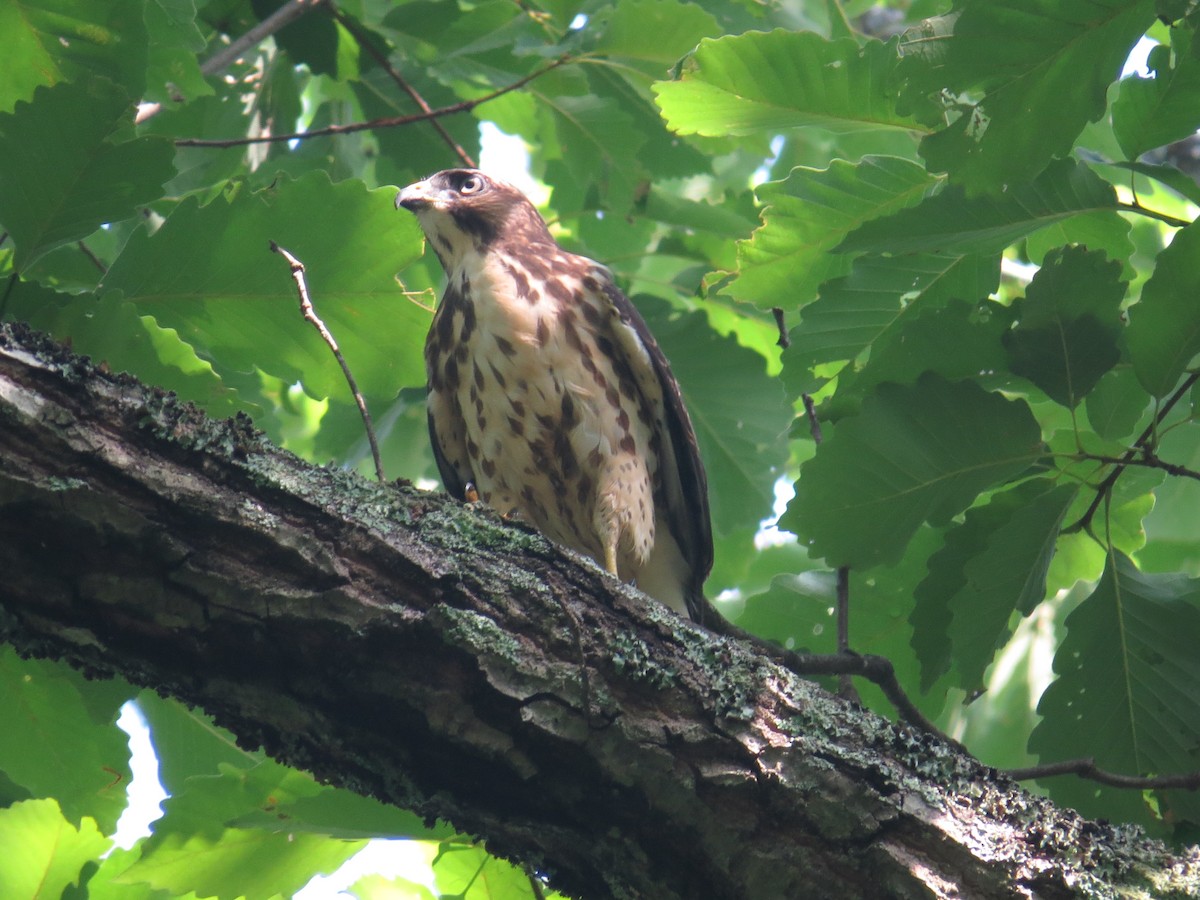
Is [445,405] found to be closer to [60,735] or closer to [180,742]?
[180,742]

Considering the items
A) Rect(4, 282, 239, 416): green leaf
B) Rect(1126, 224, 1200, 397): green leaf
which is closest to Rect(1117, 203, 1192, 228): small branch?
Rect(1126, 224, 1200, 397): green leaf

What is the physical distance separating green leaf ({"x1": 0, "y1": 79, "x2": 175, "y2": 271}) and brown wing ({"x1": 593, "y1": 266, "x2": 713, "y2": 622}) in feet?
6.31

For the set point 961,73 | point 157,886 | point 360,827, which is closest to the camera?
point 961,73

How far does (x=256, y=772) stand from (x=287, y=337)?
1.05 meters

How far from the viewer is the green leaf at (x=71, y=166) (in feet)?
7.70

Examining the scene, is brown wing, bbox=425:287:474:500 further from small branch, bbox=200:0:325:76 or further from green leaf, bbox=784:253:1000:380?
green leaf, bbox=784:253:1000:380

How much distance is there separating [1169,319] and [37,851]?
281 cm

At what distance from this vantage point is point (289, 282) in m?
2.86

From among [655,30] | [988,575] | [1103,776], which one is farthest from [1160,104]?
[655,30]

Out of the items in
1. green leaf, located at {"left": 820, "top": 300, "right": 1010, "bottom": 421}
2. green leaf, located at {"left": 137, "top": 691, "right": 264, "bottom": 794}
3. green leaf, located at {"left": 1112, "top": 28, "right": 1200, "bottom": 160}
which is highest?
green leaf, located at {"left": 1112, "top": 28, "right": 1200, "bottom": 160}

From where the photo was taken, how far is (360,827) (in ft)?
8.30

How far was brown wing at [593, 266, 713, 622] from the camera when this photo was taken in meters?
4.08

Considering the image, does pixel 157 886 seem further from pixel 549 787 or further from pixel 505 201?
pixel 505 201

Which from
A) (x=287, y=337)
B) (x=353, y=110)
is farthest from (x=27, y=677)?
(x=353, y=110)
